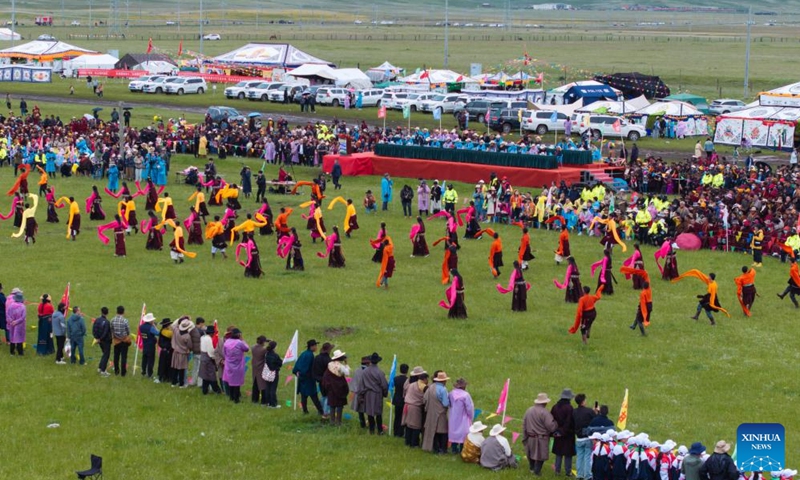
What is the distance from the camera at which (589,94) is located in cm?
6831

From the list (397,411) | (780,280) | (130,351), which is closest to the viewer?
(397,411)

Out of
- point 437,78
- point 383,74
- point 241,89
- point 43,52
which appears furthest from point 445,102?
point 43,52

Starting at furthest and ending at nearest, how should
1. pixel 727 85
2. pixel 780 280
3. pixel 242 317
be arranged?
pixel 727 85
pixel 780 280
pixel 242 317

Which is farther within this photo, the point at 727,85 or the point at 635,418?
the point at 727,85

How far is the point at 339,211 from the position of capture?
4072 centimetres

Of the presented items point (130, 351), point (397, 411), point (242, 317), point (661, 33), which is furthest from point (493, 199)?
point (661, 33)

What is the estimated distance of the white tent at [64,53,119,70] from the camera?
92.8m

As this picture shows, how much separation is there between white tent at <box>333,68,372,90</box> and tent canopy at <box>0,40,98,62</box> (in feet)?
89.9

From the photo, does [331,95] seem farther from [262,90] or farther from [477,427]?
[477,427]

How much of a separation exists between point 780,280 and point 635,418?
1256 cm

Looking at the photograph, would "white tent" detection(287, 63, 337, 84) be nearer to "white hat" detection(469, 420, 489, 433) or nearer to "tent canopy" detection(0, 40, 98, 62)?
"tent canopy" detection(0, 40, 98, 62)

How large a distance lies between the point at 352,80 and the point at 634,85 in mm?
17646

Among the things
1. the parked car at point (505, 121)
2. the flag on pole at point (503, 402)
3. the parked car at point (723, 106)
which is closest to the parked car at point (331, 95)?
the parked car at point (505, 121)

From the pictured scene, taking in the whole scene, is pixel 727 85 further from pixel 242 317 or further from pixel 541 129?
pixel 242 317
